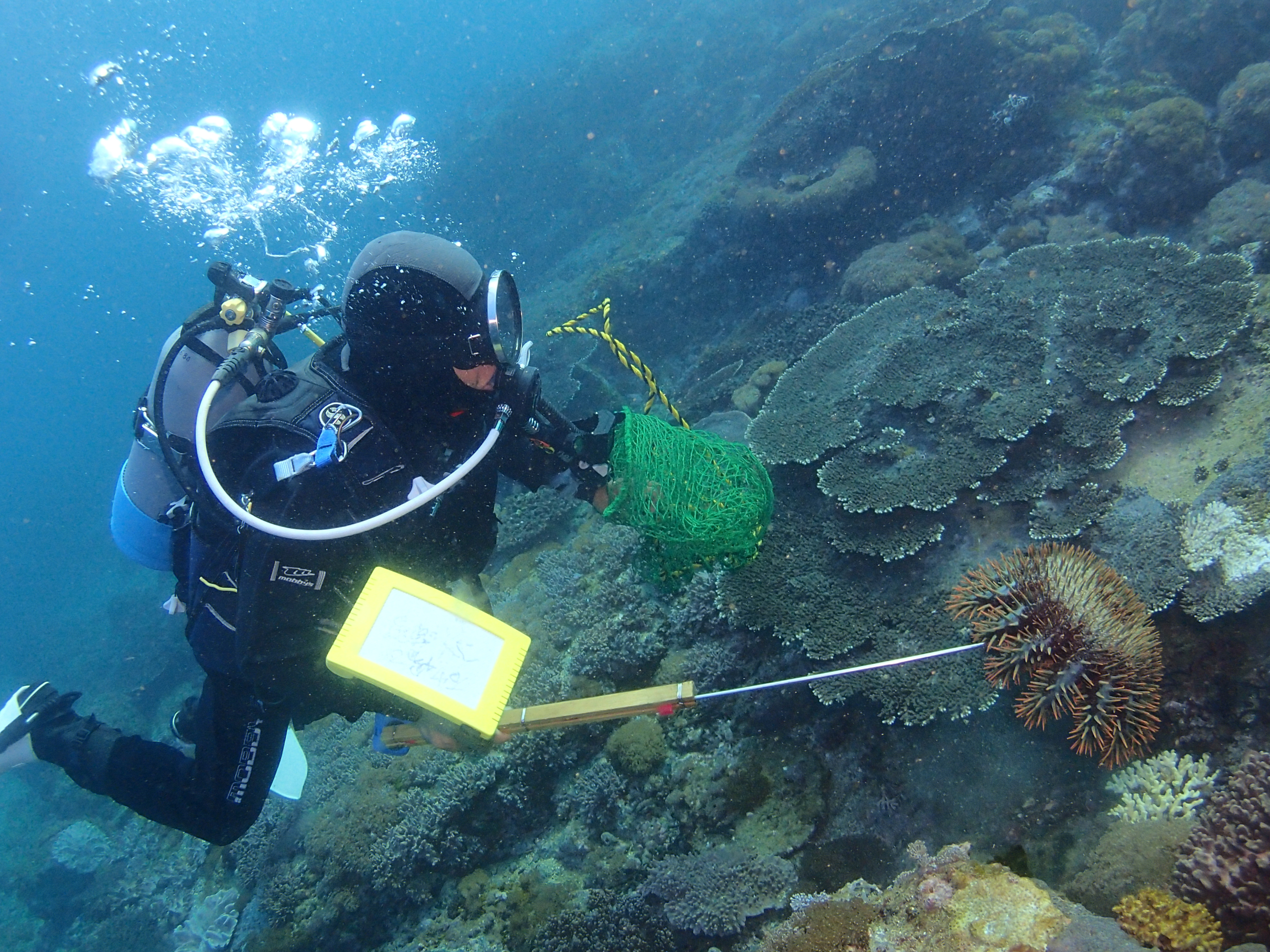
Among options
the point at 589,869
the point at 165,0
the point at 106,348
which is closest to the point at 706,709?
the point at 589,869

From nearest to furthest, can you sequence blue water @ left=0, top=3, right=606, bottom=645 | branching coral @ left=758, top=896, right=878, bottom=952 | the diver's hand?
branching coral @ left=758, top=896, right=878, bottom=952 < the diver's hand < blue water @ left=0, top=3, right=606, bottom=645

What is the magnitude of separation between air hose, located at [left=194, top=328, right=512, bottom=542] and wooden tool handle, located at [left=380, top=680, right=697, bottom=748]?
3.92 ft

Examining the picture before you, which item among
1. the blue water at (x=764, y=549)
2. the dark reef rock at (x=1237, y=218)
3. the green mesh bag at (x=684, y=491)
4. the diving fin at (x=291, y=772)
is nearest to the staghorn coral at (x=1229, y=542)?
the blue water at (x=764, y=549)

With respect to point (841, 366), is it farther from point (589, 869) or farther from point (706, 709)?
point (589, 869)

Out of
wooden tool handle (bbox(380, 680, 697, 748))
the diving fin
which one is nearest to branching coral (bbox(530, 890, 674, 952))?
wooden tool handle (bbox(380, 680, 697, 748))

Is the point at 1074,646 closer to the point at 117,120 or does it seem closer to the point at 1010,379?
the point at 1010,379

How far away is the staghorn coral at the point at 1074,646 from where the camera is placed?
8.67 ft

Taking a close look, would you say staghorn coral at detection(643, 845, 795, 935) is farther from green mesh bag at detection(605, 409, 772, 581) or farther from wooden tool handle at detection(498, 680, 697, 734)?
green mesh bag at detection(605, 409, 772, 581)

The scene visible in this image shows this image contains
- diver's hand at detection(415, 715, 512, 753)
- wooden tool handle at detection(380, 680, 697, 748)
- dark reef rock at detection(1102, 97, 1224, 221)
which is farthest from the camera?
dark reef rock at detection(1102, 97, 1224, 221)

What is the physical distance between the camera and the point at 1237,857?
239 cm

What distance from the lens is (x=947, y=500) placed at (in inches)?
165

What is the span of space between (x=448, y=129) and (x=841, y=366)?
3181cm

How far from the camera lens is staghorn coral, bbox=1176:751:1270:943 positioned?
2.29 m

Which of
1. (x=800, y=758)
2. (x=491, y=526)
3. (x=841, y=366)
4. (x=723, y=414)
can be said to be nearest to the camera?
(x=491, y=526)
